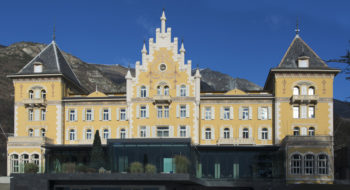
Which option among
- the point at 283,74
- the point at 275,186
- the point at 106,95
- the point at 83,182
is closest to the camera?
the point at 83,182

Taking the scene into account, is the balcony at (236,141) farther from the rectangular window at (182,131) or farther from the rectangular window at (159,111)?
the rectangular window at (159,111)

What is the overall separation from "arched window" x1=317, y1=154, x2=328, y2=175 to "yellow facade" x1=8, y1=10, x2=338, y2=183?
430 cm

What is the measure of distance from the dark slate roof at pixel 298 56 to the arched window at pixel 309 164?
→ 39.3 feet

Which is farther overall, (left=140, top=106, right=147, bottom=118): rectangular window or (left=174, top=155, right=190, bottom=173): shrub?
(left=140, top=106, right=147, bottom=118): rectangular window

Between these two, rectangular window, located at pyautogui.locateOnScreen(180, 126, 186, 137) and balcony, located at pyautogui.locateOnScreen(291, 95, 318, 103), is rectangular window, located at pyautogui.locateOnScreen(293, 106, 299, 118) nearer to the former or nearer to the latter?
balcony, located at pyautogui.locateOnScreen(291, 95, 318, 103)

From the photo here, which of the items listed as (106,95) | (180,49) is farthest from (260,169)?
(106,95)

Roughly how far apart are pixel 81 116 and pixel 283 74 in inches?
1103

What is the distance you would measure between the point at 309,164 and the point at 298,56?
1484 cm

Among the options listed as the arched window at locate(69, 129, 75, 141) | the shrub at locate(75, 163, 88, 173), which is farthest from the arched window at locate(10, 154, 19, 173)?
the shrub at locate(75, 163, 88, 173)

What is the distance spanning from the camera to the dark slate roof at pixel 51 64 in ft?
247

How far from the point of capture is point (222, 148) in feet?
222

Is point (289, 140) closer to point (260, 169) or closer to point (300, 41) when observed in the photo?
point (260, 169)

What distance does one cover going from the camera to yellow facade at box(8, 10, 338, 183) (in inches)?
2776

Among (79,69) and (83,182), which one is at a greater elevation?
(79,69)
